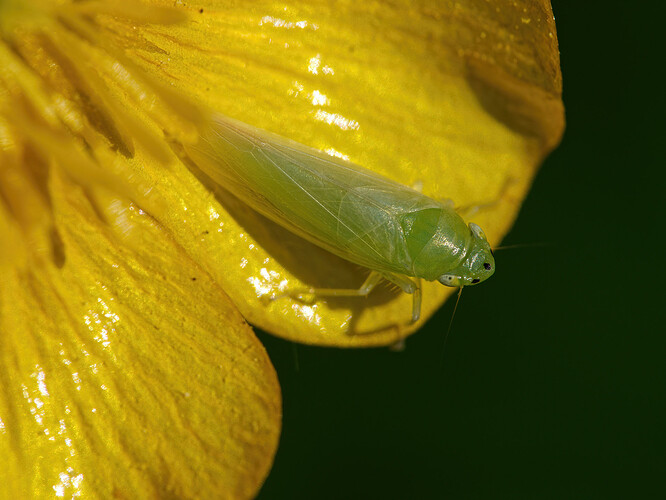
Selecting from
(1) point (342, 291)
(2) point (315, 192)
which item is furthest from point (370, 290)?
(2) point (315, 192)

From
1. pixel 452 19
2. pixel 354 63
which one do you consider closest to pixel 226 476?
pixel 354 63

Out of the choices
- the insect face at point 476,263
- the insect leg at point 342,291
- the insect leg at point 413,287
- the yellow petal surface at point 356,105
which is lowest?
the insect face at point 476,263

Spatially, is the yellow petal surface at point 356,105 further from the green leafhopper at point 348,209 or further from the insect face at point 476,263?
the insect face at point 476,263

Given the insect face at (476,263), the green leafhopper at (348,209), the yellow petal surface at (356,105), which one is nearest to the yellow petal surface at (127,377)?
the yellow petal surface at (356,105)

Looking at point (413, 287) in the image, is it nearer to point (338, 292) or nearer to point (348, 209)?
point (338, 292)

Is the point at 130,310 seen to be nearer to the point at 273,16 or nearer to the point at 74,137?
the point at 74,137

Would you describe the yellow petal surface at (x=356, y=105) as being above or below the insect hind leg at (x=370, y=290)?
above
